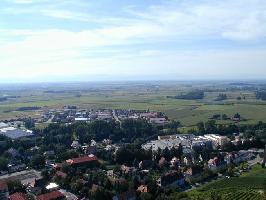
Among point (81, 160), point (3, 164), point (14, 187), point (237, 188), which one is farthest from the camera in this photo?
point (3, 164)

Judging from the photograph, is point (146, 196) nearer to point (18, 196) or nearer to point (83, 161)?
point (18, 196)

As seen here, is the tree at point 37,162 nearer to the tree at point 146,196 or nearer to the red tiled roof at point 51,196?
the red tiled roof at point 51,196

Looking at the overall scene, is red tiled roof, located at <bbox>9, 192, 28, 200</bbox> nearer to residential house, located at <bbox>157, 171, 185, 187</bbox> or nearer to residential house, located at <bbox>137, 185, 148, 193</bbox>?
residential house, located at <bbox>137, 185, 148, 193</bbox>

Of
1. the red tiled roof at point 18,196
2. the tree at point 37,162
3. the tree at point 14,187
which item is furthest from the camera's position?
the tree at point 37,162

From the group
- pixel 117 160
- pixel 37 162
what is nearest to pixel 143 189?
pixel 117 160

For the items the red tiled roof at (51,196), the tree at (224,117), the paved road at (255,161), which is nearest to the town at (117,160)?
the red tiled roof at (51,196)
